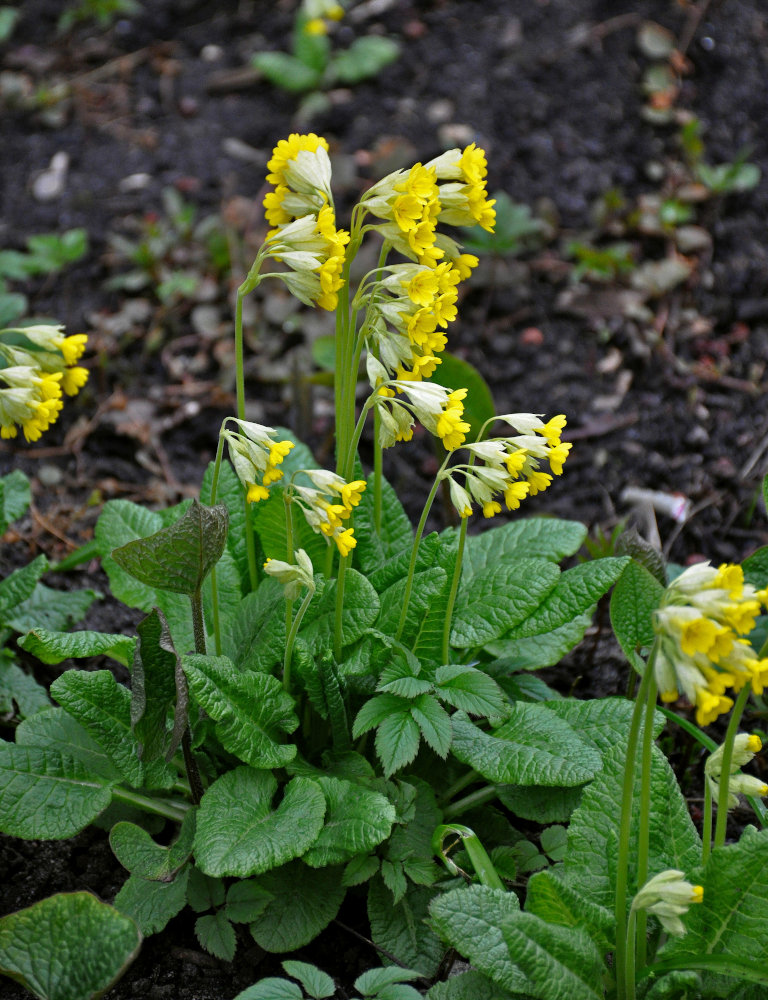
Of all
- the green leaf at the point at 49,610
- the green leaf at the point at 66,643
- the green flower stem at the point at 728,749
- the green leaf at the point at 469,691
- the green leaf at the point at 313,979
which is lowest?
the green leaf at the point at 49,610

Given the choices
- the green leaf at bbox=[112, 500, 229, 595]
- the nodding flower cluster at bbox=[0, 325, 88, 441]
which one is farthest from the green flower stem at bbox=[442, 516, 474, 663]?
the nodding flower cluster at bbox=[0, 325, 88, 441]

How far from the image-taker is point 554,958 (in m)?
1.81

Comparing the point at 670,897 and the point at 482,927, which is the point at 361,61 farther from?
the point at 670,897

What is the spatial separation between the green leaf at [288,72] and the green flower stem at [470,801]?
4.15 metres

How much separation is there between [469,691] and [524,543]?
62 cm

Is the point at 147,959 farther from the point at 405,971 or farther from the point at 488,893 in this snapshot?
the point at 488,893

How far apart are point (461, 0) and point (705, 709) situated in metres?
5.35

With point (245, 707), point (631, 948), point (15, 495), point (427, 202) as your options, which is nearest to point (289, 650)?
point (245, 707)


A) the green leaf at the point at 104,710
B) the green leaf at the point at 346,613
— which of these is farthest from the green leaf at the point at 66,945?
the green leaf at the point at 346,613

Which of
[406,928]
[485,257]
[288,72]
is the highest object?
[288,72]

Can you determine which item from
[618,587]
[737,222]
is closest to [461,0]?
[737,222]

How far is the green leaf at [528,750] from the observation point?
85.1 inches

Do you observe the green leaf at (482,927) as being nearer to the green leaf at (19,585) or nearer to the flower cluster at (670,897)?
the flower cluster at (670,897)

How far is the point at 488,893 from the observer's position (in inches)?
77.5
